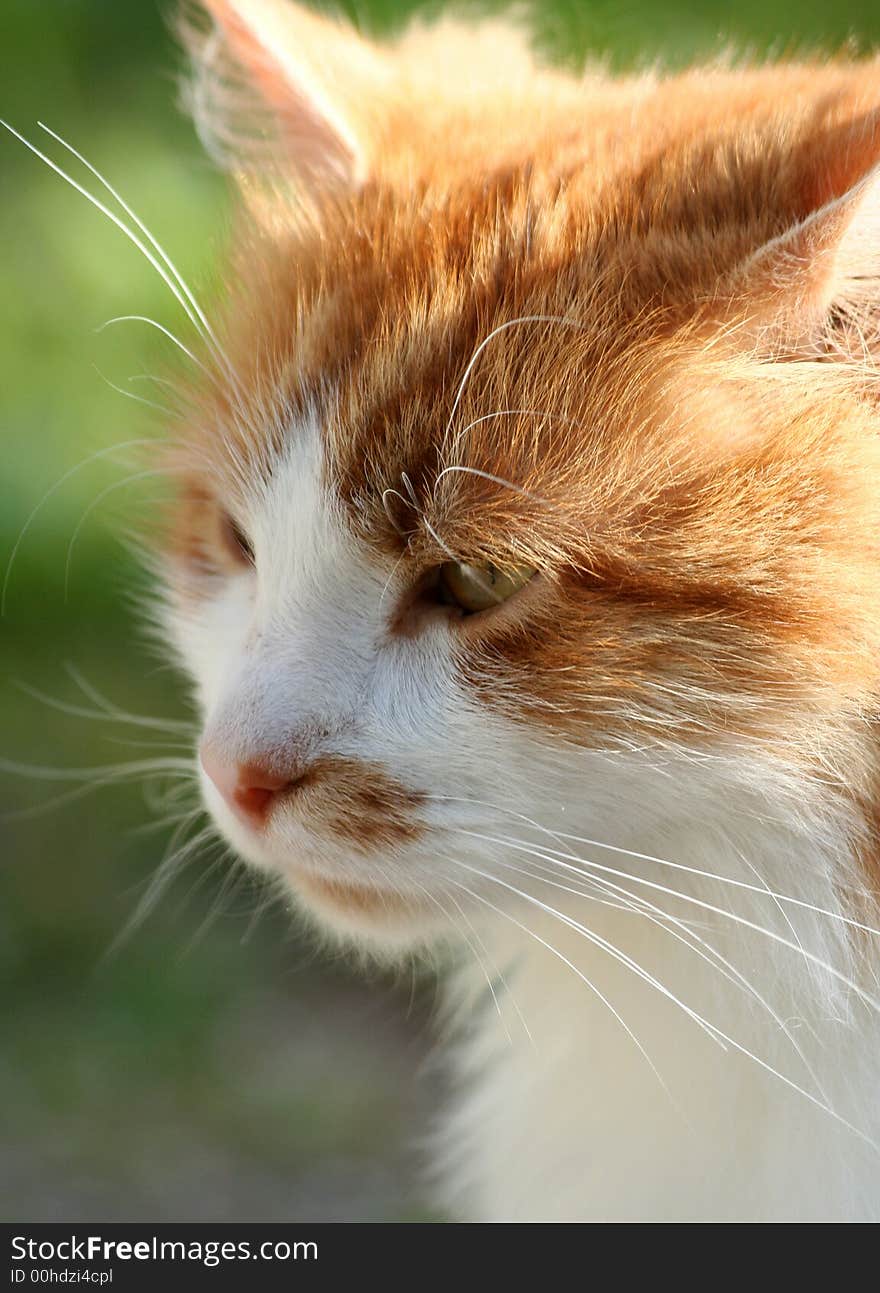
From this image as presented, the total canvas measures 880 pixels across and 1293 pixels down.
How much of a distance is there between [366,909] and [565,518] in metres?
0.30

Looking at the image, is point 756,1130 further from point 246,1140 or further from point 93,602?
point 93,602

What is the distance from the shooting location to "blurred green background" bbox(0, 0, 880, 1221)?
1711 mm

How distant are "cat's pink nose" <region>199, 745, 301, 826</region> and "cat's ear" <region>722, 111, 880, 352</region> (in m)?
0.41

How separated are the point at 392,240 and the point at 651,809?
0.43 meters

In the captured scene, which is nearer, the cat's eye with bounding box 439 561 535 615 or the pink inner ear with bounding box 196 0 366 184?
the cat's eye with bounding box 439 561 535 615

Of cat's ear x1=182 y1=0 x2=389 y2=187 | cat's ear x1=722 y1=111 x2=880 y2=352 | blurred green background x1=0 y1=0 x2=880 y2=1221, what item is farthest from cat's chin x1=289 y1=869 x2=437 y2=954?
blurred green background x1=0 y1=0 x2=880 y2=1221

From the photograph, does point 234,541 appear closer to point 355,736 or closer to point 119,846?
point 355,736

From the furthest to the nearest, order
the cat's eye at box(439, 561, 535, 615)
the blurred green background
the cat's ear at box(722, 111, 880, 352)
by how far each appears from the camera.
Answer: the blurred green background
the cat's eye at box(439, 561, 535, 615)
the cat's ear at box(722, 111, 880, 352)

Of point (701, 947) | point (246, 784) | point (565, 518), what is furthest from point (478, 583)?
point (701, 947)

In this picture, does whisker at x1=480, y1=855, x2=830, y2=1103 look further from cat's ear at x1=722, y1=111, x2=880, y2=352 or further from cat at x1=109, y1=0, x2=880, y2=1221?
cat's ear at x1=722, y1=111, x2=880, y2=352

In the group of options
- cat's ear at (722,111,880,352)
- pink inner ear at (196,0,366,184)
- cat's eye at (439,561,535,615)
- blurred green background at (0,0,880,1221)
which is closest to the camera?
cat's ear at (722,111,880,352)

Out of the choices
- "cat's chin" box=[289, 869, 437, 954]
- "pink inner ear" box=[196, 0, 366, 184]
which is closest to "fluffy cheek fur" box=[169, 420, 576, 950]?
"cat's chin" box=[289, 869, 437, 954]

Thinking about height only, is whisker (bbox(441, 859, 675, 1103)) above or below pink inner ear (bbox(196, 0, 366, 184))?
below

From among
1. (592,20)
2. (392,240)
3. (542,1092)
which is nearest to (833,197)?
(392,240)
